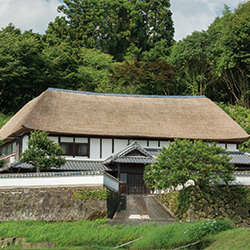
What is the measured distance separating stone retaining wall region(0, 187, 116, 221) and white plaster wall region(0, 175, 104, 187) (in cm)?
29

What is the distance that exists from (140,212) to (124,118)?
12710mm

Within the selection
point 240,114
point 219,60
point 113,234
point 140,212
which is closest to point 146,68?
point 219,60

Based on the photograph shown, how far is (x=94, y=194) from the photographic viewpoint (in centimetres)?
2619

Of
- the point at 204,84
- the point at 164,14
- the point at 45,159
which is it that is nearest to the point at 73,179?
the point at 45,159

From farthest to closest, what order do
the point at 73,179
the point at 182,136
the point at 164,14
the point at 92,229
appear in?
the point at 164,14 < the point at 182,136 < the point at 73,179 < the point at 92,229

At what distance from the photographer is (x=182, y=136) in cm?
3694

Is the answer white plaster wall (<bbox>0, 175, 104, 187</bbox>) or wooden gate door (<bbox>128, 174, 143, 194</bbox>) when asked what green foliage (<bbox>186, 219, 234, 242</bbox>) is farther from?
wooden gate door (<bbox>128, 174, 143, 194</bbox>)

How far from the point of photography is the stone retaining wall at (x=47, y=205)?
85.0 feet

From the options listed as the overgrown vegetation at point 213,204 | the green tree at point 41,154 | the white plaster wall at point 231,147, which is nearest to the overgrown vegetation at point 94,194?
the green tree at point 41,154

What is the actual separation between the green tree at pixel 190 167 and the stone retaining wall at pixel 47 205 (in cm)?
328

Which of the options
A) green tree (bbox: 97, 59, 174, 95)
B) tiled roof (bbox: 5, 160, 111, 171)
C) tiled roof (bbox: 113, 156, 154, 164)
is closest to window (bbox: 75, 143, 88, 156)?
tiled roof (bbox: 5, 160, 111, 171)

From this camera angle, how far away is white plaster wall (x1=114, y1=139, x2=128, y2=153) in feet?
121

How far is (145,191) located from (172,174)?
879 cm

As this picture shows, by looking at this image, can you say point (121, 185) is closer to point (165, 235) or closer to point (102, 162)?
point (102, 162)
